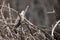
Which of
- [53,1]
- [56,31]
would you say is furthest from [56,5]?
[56,31]

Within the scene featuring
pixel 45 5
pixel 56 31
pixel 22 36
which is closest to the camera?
pixel 22 36

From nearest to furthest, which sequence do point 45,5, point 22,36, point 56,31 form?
point 22,36 → point 56,31 → point 45,5

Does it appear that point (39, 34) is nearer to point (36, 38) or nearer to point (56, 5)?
point (36, 38)

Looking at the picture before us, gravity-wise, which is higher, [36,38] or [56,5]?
[36,38]

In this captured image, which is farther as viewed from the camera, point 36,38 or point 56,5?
point 56,5

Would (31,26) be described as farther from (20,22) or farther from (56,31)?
(56,31)

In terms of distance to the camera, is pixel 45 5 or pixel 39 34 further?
pixel 45 5

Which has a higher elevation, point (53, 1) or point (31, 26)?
point (31, 26)

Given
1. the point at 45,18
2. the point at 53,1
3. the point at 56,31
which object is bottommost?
the point at 45,18

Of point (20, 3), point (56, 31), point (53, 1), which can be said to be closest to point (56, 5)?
point (53, 1)
